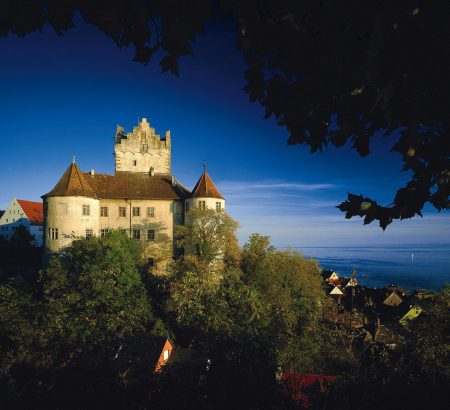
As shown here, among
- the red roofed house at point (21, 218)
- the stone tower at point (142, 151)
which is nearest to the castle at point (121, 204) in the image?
the stone tower at point (142, 151)

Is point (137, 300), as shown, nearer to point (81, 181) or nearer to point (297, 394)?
point (81, 181)

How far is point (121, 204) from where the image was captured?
1394 inches

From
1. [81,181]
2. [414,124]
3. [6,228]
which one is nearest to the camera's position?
[414,124]

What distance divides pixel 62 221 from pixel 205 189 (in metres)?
14.3

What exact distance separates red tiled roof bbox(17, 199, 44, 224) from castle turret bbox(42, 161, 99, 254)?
3557 cm

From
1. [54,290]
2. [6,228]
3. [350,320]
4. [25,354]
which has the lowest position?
[350,320]

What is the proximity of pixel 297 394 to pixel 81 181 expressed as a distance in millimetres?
30541

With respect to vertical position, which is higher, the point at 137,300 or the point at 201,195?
the point at 201,195

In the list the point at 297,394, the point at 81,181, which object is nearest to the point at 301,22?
the point at 297,394

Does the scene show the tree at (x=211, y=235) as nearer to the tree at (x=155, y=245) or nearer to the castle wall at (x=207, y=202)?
the castle wall at (x=207, y=202)

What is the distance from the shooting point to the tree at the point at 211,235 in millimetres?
31172

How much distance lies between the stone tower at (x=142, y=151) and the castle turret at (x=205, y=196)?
7.91m

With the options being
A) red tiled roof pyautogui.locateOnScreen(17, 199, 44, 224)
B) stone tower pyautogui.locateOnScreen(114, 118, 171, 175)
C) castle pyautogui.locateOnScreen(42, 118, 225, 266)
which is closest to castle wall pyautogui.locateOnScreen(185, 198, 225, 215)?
castle pyautogui.locateOnScreen(42, 118, 225, 266)

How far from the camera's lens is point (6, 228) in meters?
65.1
